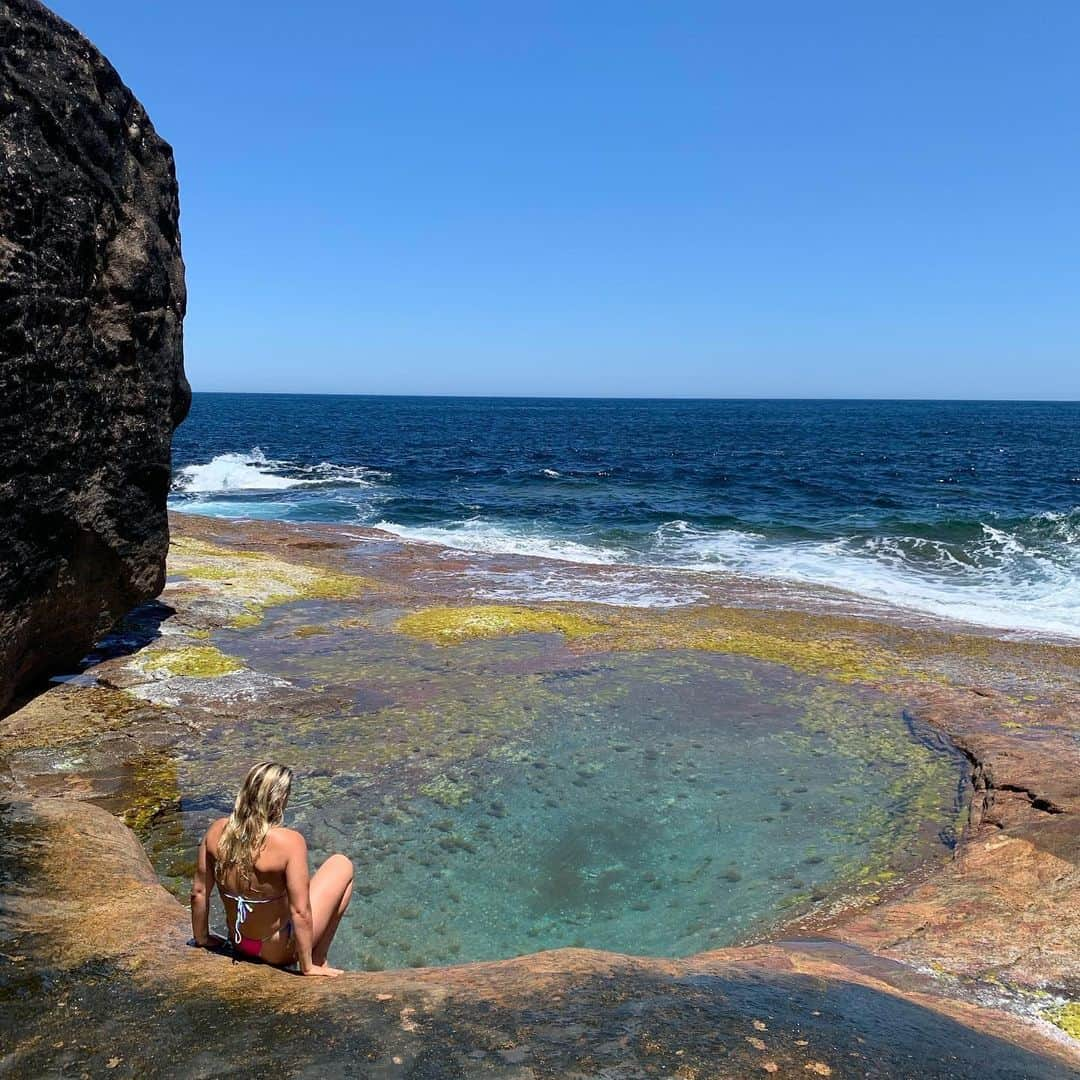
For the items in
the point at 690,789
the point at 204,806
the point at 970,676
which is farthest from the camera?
the point at 970,676

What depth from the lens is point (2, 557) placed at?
929 cm

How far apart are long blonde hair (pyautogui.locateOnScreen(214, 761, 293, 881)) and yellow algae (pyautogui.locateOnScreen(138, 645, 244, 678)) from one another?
9.05 m

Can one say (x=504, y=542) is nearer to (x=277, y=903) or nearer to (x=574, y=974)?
(x=277, y=903)

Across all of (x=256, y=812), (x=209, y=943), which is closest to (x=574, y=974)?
(x=256, y=812)

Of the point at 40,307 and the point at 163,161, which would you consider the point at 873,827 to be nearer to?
the point at 40,307

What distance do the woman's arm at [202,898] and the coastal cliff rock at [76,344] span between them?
16.3 ft

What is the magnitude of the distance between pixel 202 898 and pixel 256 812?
0.81 metres

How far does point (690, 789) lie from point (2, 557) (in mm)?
8271

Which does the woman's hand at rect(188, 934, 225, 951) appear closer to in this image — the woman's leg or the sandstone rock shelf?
the sandstone rock shelf

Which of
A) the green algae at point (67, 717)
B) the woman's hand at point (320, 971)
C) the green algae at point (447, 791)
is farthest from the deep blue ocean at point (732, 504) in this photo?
the woman's hand at point (320, 971)

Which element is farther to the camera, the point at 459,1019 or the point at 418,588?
the point at 418,588

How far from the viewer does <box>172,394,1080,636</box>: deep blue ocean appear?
26.6 m

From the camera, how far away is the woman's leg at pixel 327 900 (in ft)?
19.9

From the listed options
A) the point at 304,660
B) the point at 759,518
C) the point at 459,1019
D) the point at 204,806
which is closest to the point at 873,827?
the point at 459,1019
